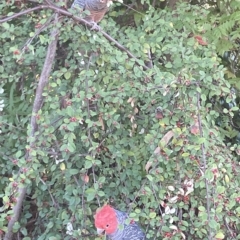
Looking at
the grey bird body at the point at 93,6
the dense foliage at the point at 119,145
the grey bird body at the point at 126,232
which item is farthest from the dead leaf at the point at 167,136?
the grey bird body at the point at 93,6

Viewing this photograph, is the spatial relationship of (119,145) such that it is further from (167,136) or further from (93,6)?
(93,6)

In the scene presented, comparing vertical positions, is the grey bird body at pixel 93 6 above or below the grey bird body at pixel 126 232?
above

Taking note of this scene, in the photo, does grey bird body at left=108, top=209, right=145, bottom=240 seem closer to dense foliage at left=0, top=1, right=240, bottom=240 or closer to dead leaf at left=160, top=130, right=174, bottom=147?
dense foliage at left=0, top=1, right=240, bottom=240

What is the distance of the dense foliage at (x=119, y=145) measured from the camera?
1.07 metres

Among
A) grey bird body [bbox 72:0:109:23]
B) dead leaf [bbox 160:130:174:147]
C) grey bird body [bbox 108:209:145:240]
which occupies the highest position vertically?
grey bird body [bbox 72:0:109:23]

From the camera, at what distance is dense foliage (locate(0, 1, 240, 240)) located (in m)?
1.07

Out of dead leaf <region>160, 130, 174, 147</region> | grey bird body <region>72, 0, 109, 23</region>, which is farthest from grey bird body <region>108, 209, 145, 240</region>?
grey bird body <region>72, 0, 109, 23</region>

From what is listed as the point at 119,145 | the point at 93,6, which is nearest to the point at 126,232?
the point at 119,145

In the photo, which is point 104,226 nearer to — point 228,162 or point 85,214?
point 85,214

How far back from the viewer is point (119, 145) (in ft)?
4.00

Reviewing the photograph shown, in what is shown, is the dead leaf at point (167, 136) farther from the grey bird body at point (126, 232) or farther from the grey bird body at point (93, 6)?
the grey bird body at point (93, 6)

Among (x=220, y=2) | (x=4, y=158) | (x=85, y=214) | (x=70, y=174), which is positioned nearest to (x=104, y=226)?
(x=85, y=214)

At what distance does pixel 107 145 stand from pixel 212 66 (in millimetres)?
351

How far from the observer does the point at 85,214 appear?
110cm
